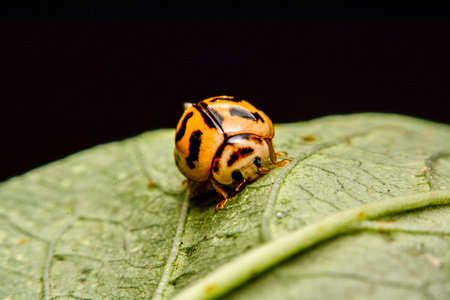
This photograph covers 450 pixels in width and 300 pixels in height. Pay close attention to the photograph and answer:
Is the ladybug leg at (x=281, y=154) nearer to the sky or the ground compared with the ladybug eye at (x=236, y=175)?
nearer to the ground

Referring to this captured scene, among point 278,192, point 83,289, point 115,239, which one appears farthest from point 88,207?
point 278,192

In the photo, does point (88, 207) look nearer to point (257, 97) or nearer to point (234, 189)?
point (234, 189)

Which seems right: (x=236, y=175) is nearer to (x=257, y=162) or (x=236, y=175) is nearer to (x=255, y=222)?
(x=257, y=162)

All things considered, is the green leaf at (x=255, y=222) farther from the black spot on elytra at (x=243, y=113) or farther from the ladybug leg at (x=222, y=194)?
the black spot on elytra at (x=243, y=113)

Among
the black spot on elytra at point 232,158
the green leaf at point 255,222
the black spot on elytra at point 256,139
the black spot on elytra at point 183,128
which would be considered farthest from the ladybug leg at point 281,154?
the black spot on elytra at point 183,128

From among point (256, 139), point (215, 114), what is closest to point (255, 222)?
point (256, 139)

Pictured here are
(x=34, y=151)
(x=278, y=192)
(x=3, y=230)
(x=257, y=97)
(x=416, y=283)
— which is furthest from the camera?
(x=257, y=97)

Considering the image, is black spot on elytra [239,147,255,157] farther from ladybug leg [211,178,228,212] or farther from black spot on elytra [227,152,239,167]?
ladybug leg [211,178,228,212]
